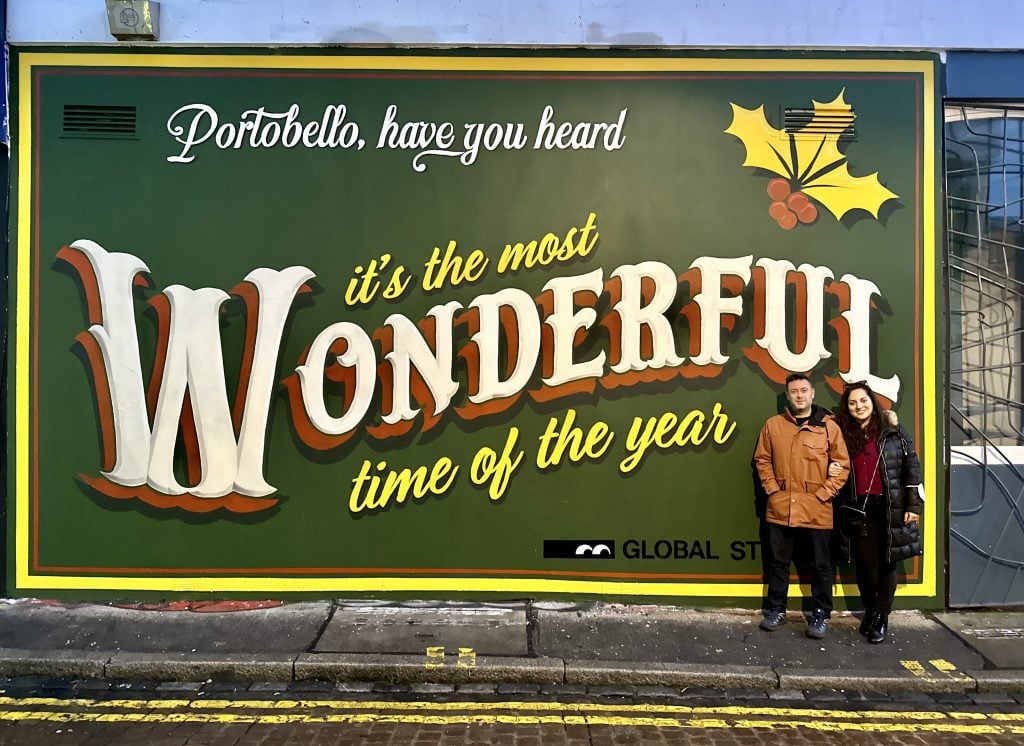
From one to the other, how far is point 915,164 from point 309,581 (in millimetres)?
6321

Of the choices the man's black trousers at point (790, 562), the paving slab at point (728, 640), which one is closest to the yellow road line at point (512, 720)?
the paving slab at point (728, 640)

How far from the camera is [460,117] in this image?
5652mm

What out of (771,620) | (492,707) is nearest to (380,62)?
(492,707)

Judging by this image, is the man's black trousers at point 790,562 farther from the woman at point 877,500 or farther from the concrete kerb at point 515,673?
the concrete kerb at point 515,673

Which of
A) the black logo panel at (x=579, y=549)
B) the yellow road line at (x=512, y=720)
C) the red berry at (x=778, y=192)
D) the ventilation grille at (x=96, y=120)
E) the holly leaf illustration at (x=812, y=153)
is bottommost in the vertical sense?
the yellow road line at (x=512, y=720)

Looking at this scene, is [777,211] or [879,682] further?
[777,211]

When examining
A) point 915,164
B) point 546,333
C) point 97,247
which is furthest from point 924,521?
point 97,247

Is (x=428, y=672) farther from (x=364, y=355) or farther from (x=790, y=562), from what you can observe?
(x=790, y=562)

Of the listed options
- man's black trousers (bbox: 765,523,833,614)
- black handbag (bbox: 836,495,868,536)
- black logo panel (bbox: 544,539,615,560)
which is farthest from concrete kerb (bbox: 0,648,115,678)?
black handbag (bbox: 836,495,868,536)

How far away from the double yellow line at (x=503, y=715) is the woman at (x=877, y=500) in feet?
3.23

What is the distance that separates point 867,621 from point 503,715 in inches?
118

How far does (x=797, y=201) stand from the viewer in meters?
5.59

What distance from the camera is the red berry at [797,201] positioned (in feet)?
18.3

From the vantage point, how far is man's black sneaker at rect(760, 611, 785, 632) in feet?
16.8
